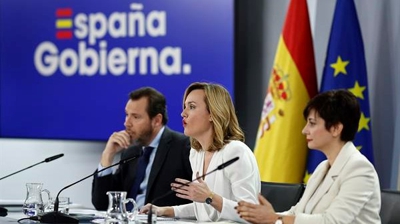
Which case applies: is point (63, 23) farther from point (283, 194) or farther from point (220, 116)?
point (283, 194)

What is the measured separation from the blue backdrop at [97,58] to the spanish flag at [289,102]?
0.48 meters

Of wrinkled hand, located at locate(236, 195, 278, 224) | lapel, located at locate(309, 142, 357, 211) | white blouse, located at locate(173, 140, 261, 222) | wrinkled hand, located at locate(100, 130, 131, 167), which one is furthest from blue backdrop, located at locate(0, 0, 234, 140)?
wrinkled hand, located at locate(236, 195, 278, 224)

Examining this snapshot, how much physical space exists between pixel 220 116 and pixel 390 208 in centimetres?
85

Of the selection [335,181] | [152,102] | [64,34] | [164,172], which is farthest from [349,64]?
[64,34]

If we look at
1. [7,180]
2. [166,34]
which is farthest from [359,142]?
[7,180]

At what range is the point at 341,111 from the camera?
3.32 m

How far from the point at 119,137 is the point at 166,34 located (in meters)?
1.21

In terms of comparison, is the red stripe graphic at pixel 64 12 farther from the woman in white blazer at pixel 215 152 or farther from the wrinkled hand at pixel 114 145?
the woman in white blazer at pixel 215 152

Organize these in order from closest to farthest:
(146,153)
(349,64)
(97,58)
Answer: (146,153), (349,64), (97,58)

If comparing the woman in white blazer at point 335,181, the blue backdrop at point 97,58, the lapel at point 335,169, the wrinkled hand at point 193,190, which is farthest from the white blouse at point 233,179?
the blue backdrop at point 97,58

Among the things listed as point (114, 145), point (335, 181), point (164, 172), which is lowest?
point (164, 172)

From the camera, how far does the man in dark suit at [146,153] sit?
15.1ft

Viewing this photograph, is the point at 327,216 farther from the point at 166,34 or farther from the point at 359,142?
the point at 166,34

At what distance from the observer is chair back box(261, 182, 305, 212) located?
13.0 feet
